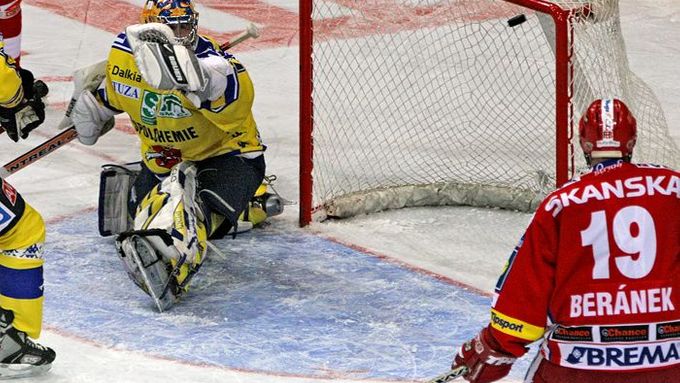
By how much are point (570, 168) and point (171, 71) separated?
129cm

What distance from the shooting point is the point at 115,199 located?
5254 millimetres

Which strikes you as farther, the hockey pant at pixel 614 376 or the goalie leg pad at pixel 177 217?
the goalie leg pad at pixel 177 217

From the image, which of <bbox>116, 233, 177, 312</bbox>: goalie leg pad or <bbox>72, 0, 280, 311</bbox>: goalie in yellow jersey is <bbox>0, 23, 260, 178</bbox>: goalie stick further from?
<bbox>116, 233, 177, 312</bbox>: goalie leg pad

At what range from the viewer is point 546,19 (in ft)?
15.8

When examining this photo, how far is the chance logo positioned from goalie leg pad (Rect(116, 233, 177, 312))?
0.55 m

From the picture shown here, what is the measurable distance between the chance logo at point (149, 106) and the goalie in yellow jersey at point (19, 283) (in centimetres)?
78

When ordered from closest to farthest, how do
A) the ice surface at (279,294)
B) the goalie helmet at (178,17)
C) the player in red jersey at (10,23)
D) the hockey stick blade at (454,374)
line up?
the hockey stick blade at (454,374) < the ice surface at (279,294) < the goalie helmet at (178,17) < the player in red jersey at (10,23)

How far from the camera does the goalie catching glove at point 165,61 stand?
171 inches

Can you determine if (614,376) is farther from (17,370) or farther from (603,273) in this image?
(17,370)

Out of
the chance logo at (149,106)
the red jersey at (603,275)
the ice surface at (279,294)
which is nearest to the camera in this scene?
the red jersey at (603,275)

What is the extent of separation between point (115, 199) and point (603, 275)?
8.82ft

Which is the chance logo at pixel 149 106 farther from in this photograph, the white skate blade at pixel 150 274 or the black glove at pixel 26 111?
the white skate blade at pixel 150 274

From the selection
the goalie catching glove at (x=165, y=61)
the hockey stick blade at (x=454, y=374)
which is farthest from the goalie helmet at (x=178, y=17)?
the hockey stick blade at (x=454, y=374)

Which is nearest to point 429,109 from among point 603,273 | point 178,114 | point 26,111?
point 178,114
